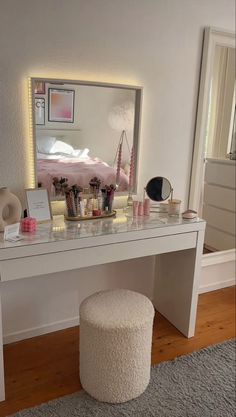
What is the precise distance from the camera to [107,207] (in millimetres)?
2119

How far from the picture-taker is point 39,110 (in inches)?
76.1

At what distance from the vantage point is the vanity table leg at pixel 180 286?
2.19m

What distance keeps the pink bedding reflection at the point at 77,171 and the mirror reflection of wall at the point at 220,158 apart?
2.53ft

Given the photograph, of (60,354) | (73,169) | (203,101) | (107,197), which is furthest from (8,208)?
(203,101)

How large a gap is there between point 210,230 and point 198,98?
3.33 ft

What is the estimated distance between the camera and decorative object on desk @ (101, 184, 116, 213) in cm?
209

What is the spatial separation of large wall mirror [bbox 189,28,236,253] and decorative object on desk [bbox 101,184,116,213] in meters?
0.70

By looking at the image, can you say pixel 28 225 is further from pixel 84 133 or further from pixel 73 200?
pixel 84 133

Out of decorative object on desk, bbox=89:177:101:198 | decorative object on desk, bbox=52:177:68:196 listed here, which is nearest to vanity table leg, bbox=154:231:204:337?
decorative object on desk, bbox=89:177:101:198

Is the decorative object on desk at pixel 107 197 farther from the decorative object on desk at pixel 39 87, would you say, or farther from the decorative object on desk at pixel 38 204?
the decorative object on desk at pixel 39 87

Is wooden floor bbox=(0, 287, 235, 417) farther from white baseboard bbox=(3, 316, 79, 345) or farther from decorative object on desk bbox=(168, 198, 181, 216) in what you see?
decorative object on desk bbox=(168, 198, 181, 216)

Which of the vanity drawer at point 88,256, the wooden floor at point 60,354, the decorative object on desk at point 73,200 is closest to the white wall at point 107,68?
the wooden floor at point 60,354

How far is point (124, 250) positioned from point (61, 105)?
0.90m

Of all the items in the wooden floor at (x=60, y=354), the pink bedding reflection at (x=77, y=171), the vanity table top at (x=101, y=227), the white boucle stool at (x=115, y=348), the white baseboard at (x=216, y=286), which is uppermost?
the pink bedding reflection at (x=77, y=171)
